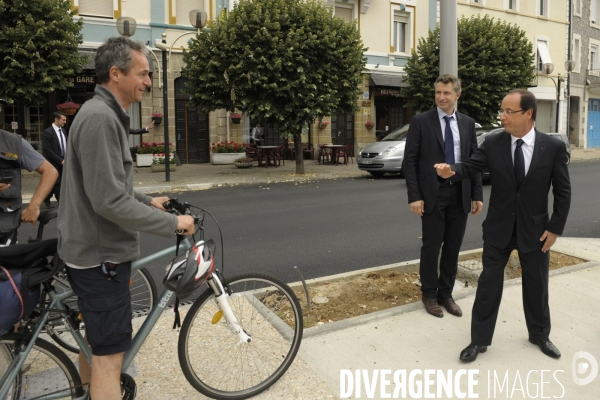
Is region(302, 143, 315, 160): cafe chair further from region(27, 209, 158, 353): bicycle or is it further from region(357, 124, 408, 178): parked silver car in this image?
region(27, 209, 158, 353): bicycle

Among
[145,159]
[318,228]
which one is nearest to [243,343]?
[318,228]

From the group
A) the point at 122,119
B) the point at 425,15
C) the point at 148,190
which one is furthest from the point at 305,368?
the point at 425,15

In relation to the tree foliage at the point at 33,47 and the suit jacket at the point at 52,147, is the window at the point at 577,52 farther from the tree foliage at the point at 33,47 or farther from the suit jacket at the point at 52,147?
the suit jacket at the point at 52,147

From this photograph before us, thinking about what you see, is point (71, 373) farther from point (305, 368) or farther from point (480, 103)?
point (480, 103)

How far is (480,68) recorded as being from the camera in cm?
2062

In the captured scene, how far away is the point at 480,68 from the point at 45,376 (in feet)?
67.8

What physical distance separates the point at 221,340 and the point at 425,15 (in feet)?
86.0

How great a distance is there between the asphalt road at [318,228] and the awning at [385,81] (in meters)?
11.9

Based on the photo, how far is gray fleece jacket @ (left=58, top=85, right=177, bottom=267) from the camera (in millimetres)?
2254

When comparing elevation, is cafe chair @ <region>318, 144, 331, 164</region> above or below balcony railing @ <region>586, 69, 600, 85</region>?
below

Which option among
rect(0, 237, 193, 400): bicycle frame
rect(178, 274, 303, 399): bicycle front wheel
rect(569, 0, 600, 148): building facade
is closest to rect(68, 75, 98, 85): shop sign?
rect(178, 274, 303, 399): bicycle front wheel

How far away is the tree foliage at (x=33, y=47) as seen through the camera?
13383mm

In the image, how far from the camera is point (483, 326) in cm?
363

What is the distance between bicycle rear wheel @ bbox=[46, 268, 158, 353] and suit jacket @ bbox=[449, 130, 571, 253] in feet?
7.72
